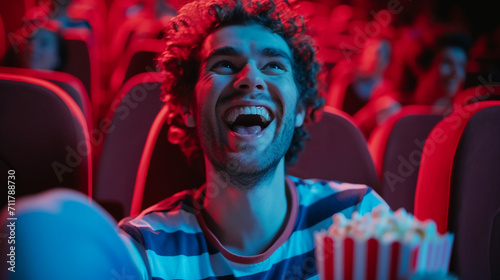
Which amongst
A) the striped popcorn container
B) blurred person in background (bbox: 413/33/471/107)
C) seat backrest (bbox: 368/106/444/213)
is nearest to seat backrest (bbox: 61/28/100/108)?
seat backrest (bbox: 368/106/444/213)

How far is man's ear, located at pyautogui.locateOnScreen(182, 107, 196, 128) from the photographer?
48.3 inches

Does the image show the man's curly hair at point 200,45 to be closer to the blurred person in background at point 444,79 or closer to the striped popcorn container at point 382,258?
the striped popcorn container at point 382,258

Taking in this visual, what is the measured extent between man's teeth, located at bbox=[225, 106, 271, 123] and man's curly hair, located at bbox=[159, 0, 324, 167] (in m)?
0.20

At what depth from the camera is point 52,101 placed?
100cm

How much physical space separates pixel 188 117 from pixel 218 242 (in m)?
Result: 0.39

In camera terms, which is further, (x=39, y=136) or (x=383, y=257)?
(x=39, y=136)

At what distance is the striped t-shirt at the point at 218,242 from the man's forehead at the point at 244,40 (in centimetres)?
38

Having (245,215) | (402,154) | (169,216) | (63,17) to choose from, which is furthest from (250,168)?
(63,17)

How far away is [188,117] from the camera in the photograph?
1234mm

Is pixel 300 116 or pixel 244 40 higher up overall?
pixel 244 40

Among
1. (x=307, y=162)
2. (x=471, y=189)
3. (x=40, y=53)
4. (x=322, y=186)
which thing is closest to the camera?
(x=471, y=189)

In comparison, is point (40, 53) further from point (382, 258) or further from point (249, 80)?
point (382, 258)

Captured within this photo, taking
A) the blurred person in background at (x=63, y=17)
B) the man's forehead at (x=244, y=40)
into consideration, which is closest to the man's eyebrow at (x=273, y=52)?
the man's forehead at (x=244, y=40)

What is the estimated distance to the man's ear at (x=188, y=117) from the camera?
4.02 ft
